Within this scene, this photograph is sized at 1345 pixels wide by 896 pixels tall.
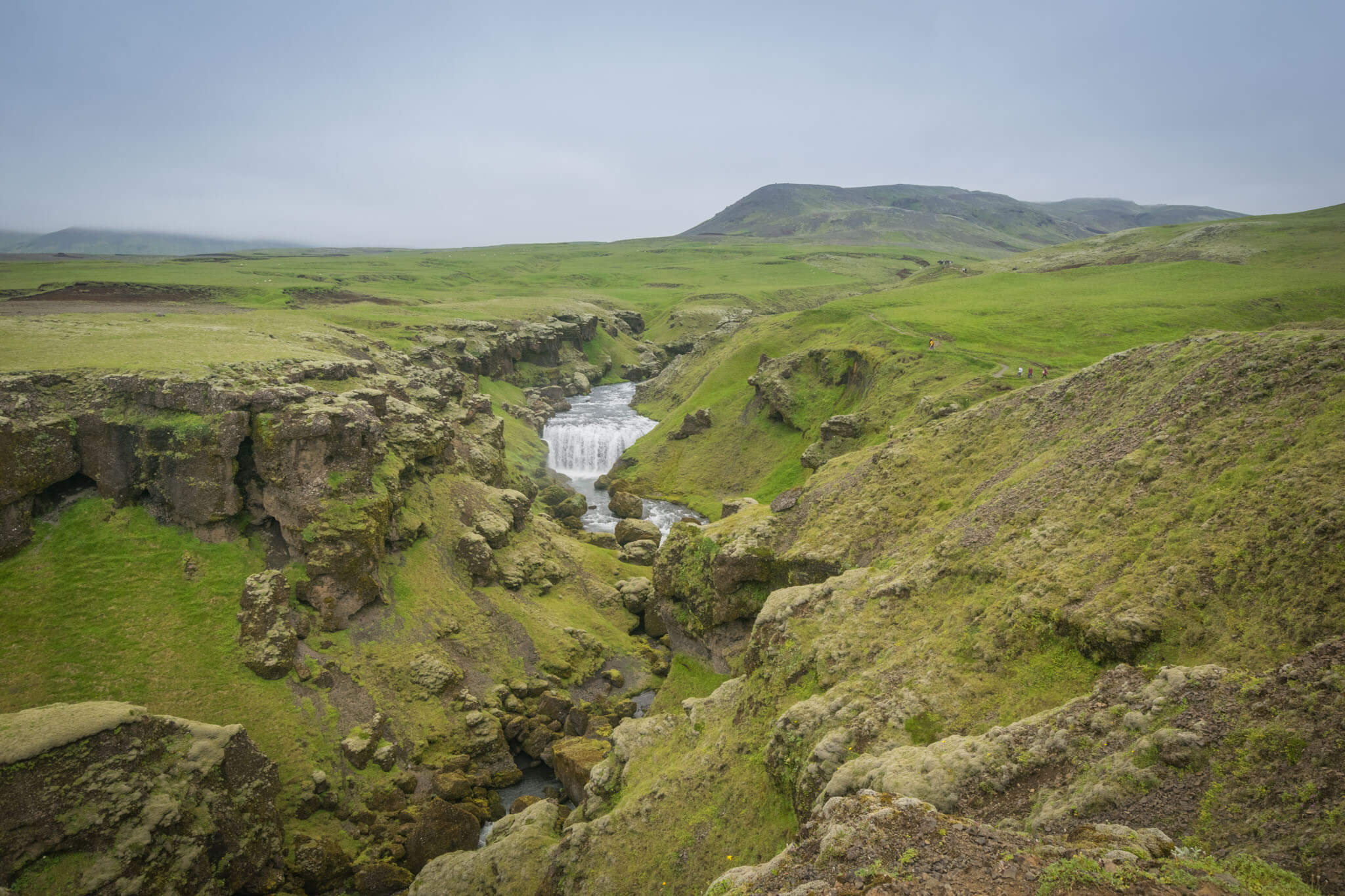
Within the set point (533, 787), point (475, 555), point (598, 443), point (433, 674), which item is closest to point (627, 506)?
point (598, 443)

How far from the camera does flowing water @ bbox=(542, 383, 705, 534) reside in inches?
2633

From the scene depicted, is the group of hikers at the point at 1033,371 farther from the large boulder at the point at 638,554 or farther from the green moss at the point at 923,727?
the green moss at the point at 923,727

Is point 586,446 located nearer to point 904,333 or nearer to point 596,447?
point 596,447

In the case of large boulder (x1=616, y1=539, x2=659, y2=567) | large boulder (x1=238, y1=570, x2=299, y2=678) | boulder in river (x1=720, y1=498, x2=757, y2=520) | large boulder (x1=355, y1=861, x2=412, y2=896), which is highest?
boulder in river (x1=720, y1=498, x2=757, y2=520)

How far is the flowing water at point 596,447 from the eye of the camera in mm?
66875

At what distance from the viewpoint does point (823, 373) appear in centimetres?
7012

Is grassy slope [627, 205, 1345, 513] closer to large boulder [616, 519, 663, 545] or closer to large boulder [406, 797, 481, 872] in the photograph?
large boulder [616, 519, 663, 545]

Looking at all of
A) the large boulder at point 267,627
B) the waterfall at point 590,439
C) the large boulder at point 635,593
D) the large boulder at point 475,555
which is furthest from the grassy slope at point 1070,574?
the waterfall at point 590,439

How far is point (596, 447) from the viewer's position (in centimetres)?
8612

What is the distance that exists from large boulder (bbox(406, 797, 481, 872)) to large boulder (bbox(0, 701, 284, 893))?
4959mm

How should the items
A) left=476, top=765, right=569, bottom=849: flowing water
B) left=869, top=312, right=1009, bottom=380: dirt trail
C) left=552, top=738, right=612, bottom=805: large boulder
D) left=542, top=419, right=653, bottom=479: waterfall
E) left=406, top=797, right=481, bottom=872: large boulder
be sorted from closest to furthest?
left=406, top=797, right=481, bottom=872: large boulder → left=552, top=738, right=612, bottom=805: large boulder → left=476, top=765, right=569, bottom=849: flowing water → left=869, top=312, right=1009, bottom=380: dirt trail → left=542, top=419, right=653, bottom=479: waterfall

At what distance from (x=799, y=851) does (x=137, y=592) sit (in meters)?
34.7

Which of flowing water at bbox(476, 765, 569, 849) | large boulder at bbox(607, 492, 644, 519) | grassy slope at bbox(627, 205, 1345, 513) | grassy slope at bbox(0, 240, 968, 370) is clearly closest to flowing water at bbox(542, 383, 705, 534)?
large boulder at bbox(607, 492, 644, 519)

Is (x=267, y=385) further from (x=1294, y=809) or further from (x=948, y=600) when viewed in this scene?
(x=1294, y=809)
